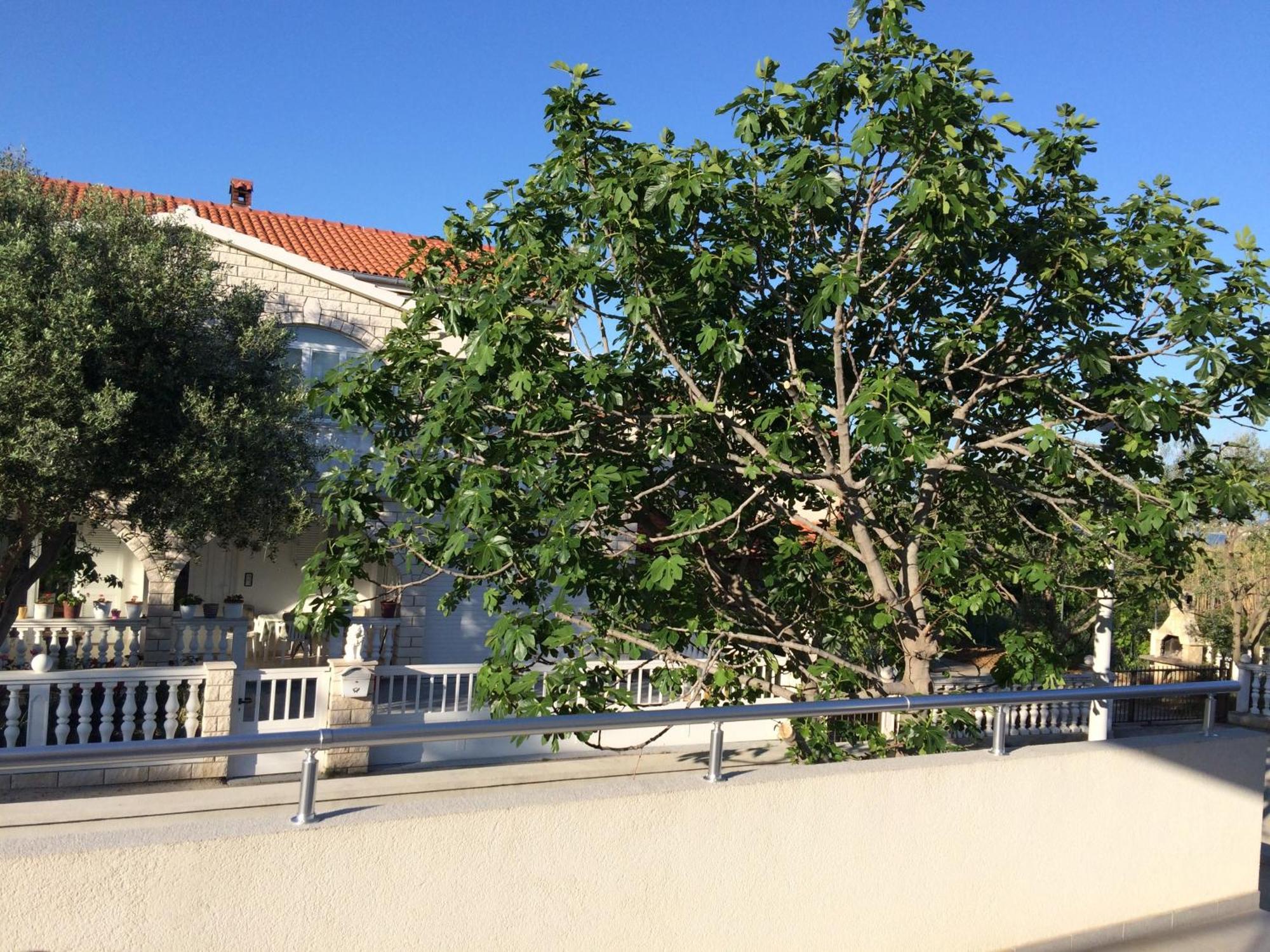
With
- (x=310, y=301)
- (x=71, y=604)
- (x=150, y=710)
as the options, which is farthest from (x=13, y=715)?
(x=310, y=301)

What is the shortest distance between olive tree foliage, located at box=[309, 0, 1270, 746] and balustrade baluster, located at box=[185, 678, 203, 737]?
4751 mm

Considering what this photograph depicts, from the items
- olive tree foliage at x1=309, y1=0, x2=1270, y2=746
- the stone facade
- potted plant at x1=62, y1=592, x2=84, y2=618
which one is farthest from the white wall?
olive tree foliage at x1=309, y1=0, x2=1270, y2=746

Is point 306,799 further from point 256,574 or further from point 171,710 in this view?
point 256,574

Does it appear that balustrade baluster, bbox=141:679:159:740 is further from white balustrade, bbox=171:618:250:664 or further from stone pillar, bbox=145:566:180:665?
stone pillar, bbox=145:566:180:665

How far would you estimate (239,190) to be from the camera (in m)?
21.7

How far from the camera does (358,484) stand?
7164mm

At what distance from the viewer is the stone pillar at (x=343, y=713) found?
11531 mm

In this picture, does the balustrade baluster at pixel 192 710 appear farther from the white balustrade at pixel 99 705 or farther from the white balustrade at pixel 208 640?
the white balustrade at pixel 208 640

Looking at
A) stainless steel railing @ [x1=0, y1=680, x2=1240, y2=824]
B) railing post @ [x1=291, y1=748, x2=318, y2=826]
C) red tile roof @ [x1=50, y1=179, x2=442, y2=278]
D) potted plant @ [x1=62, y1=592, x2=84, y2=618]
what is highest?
red tile roof @ [x1=50, y1=179, x2=442, y2=278]

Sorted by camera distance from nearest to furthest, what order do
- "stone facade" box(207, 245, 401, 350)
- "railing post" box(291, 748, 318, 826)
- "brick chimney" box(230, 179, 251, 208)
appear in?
"railing post" box(291, 748, 318, 826) → "stone facade" box(207, 245, 401, 350) → "brick chimney" box(230, 179, 251, 208)

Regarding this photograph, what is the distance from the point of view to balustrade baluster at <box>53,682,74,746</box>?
10430 millimetres

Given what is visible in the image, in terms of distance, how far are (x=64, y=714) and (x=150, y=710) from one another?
810 millimetres

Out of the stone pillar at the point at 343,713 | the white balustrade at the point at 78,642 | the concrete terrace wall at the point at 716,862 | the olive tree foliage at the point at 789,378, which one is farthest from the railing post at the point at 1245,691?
the white balustrade at the point at 78,642

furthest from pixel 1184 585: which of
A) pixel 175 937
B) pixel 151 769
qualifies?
pixel 175 937
